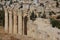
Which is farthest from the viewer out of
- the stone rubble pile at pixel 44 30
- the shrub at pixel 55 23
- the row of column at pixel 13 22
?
the row of column at pixel 13 22

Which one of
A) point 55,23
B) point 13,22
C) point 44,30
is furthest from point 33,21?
point 13,22

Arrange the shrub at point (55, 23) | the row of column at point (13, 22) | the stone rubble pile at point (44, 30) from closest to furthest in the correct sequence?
the stone rubble pile at point (44, 30)
the shrub at point (55, 23)
the row of column at point (13, 22)

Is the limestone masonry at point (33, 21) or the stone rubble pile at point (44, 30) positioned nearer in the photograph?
the stone rubble pile at point (44, 30)

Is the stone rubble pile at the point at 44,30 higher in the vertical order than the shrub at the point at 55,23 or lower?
lower

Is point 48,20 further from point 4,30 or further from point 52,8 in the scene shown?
point 4,30

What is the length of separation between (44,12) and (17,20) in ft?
6.48

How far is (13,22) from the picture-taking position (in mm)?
14109

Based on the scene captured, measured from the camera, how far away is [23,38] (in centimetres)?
1191

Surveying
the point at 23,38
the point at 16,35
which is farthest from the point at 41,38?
the point at 16,35

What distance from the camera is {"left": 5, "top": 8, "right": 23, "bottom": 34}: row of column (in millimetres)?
13268

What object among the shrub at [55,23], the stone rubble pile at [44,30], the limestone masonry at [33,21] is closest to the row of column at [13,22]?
the limestone masonry at [33,21]

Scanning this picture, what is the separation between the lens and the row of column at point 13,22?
1327 cm

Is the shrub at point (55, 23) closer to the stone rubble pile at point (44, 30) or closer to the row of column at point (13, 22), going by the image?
the stone rubble pile at point (44, 30)

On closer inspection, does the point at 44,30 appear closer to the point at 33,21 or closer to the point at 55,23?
the point at 55,23
